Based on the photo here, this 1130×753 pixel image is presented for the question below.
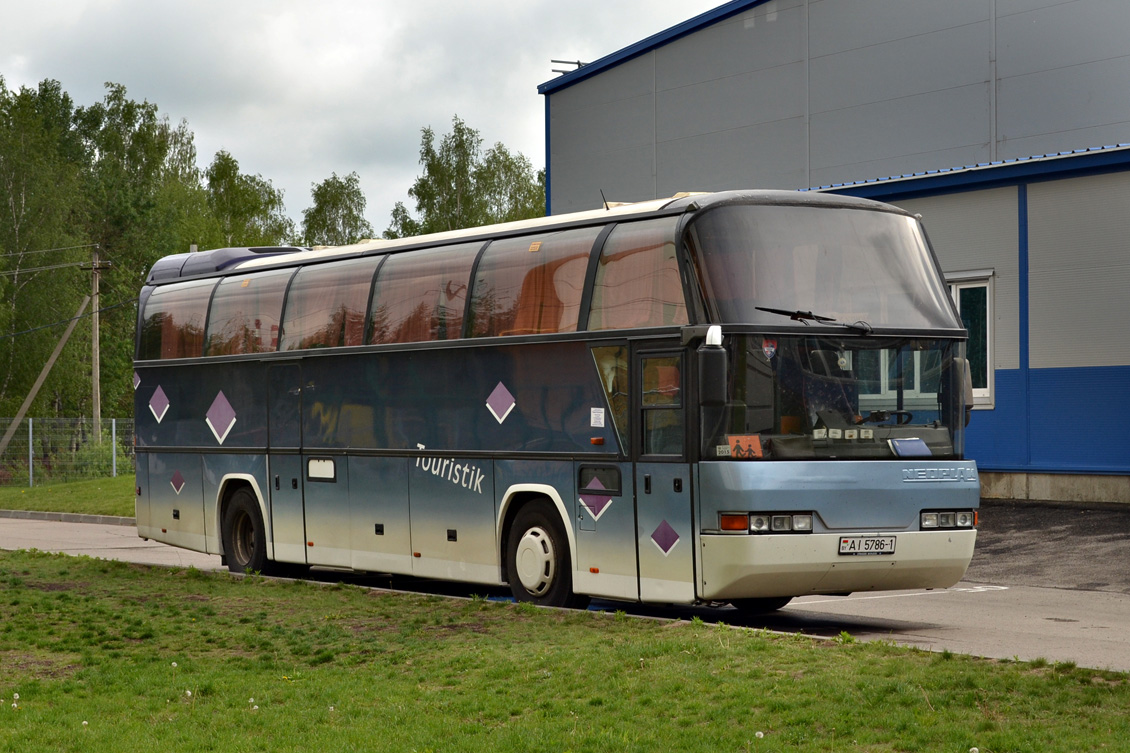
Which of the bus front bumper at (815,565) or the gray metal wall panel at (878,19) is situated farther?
the gray metal wall panel at (878,19)

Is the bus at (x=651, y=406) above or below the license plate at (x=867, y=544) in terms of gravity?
above

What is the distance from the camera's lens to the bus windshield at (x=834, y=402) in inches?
436

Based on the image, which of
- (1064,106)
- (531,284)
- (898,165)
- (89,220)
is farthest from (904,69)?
(89,220)

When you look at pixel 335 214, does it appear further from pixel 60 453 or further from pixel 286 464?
pixel 286 464

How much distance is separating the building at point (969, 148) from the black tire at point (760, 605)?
10718mm

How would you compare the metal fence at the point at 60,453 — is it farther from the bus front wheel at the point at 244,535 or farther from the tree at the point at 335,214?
the tree at the point at 335,214

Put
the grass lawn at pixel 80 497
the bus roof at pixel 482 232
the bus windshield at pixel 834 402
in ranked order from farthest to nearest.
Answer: the grass lawn at pixel 80 497
the bus roof at pixel 482 232
the bus windshield at pixel 834 402

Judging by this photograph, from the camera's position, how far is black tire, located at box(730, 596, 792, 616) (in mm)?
12842

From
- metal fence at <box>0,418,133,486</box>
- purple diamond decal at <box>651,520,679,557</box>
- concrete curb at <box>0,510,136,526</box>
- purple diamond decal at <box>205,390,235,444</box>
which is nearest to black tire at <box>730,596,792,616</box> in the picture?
purple diamond decal at <box>651,520,679,557</box>

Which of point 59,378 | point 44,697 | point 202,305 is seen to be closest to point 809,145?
point 202,305

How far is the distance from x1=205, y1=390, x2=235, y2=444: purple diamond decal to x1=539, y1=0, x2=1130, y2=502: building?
1234cm

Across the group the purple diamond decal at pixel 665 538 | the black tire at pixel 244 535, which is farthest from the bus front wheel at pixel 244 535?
the purple diamond decal at pixel 665 538

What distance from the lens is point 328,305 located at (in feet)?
52.2

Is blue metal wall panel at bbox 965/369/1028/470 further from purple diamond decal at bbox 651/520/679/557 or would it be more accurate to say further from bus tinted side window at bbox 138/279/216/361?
purple diamond decal at bbox 651/520/679/557
